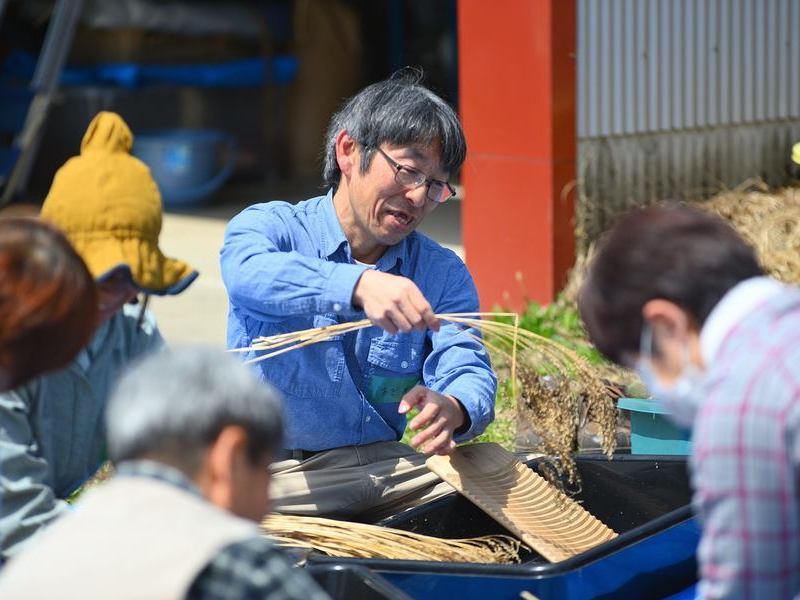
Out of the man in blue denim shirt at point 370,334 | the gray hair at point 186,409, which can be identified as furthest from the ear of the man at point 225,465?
the man in blue denim shirt at point 370,334

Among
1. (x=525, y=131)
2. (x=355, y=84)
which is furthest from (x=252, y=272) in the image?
(x=355, y=84)

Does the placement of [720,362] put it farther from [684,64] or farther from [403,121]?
[684,64]

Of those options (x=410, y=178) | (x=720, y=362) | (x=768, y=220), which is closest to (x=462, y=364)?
(x=410, y=178)

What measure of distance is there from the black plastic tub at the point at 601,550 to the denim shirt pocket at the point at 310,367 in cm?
36

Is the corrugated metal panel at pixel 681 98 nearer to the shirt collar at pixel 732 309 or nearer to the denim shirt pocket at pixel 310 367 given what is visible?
the denim shirt pocket at pixel 310 367

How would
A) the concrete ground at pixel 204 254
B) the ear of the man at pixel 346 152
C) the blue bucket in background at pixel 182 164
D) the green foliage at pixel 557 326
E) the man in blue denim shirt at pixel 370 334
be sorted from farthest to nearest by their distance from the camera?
the blue bucket in background at pixel 182 164 < the concrete ground at pixel 204 254 < the green foliage at pixel 557 326 < the ear of the man at pixel 346 152 < the man in blue denim shirt at pixel 370 334

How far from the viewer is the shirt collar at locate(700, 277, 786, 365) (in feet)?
5.99

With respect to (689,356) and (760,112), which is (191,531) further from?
(760,112)

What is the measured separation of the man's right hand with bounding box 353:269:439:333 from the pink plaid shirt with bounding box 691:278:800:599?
0.91 m

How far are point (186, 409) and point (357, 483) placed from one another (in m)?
1.51

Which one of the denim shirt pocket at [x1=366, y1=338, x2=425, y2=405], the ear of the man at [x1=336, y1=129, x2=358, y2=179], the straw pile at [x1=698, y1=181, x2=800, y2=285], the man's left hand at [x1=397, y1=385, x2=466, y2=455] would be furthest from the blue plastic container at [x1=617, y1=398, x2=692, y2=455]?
the straw pile at [x1=698, y1=181, x2=800, y2=285]

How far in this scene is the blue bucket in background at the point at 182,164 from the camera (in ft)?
30.8

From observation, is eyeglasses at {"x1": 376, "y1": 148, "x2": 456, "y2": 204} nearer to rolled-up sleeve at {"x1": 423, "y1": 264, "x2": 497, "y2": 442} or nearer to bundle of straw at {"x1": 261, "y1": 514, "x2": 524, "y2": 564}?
rolled-up sleeve at {"x1": 423, "y1": 264, "x2": 497, "y2": 442}

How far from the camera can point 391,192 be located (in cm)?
305
